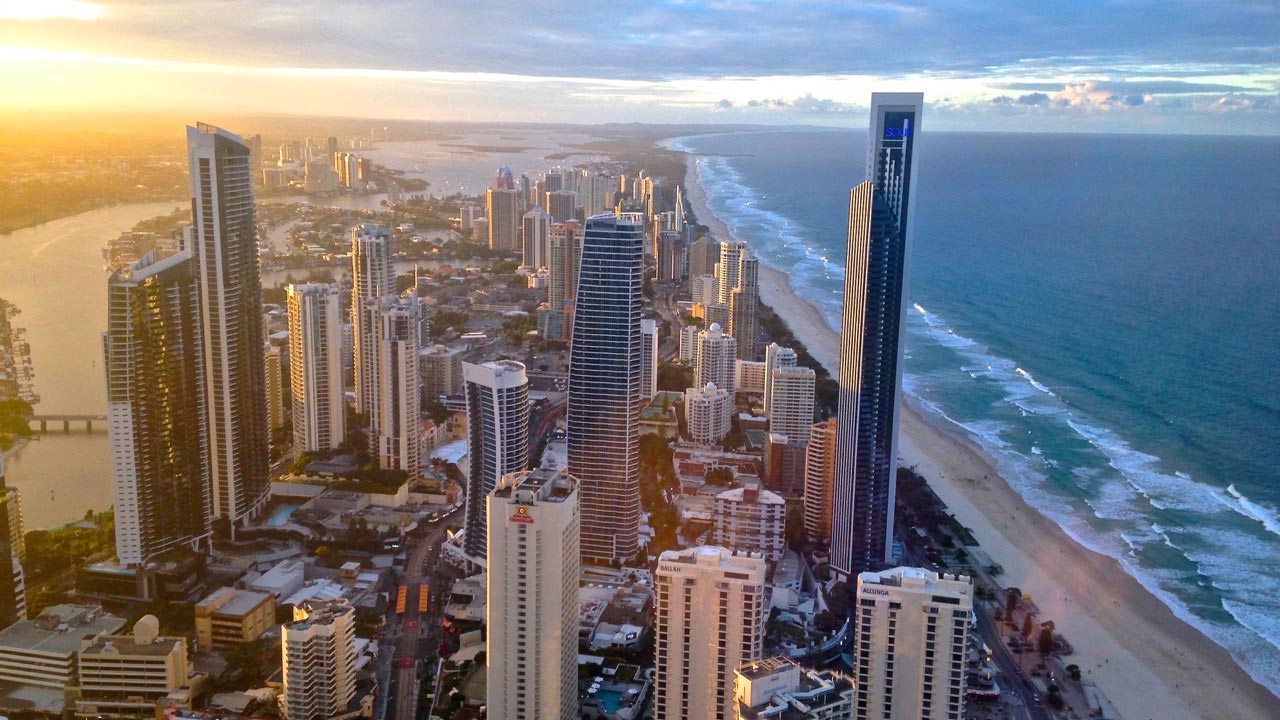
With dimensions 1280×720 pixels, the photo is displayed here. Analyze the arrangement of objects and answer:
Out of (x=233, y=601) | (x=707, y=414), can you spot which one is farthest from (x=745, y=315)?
(x=233, y=601)

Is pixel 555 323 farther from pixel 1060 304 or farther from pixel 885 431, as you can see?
pixel 885 431

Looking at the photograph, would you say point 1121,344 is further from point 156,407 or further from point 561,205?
point 156,407

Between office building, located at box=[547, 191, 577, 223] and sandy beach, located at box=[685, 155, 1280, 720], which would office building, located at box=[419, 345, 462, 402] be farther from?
office building, located at box=[547, 191, 577, 223]

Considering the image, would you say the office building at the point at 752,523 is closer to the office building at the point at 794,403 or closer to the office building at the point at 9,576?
the office building at the point at 794,403

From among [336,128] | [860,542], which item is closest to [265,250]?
[336,128]

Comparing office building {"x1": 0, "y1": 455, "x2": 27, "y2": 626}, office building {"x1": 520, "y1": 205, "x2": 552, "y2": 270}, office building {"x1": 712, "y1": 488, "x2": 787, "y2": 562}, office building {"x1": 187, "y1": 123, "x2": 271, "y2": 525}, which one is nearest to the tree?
office building {"x1": 712, "y1": 488, "x2": 787, "y2": 562}

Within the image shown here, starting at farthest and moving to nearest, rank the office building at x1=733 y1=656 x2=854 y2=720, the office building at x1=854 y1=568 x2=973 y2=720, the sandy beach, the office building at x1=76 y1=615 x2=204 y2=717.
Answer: the sandy beach → the office building at x1=76 y1=615 x2=204 y2=717 → the office building at x1=854 y1=568 x2=973 y2=720 → the office building at x1=733 y1=656 x2=854 y2=720
